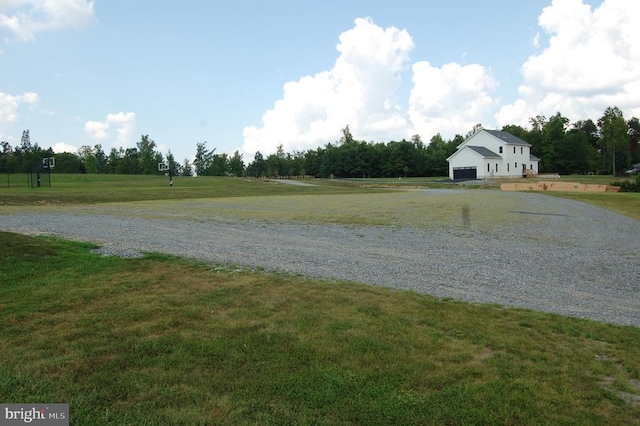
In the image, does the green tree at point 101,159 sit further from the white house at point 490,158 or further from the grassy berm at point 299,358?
the grassy berm at point 299,358

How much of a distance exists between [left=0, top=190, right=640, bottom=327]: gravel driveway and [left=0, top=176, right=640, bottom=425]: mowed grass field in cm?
127

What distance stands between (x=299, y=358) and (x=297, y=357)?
3 cm

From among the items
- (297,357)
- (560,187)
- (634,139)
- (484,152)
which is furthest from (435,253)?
(634,139)

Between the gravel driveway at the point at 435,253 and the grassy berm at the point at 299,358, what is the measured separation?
1.31 meters

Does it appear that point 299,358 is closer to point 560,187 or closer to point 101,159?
point 560,187

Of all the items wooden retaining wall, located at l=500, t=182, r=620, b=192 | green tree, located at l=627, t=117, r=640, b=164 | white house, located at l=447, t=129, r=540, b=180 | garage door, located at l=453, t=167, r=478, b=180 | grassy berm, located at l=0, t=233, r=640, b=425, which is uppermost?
green tree, located at l=627, t=117, r=640, b=164

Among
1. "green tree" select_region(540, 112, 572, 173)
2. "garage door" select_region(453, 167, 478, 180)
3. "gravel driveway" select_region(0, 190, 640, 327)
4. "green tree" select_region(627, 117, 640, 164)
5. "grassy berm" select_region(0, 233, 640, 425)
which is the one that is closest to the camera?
"grassy berm" select_region(0, 233, 640, 425)

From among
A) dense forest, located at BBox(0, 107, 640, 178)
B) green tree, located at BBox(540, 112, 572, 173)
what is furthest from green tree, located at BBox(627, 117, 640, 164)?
green tree, located at BBox(540, 112, 572, 173)

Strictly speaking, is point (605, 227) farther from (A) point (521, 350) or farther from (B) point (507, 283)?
(A) point (521, 350)

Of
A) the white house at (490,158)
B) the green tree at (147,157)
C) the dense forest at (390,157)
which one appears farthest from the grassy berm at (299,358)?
the green tree at (147,157)

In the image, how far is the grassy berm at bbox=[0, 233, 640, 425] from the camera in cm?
383

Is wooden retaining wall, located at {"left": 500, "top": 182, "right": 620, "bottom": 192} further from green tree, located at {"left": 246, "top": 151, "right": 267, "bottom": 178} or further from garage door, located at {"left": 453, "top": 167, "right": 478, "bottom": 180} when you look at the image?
green tree, located at {"left": 246, "top": 151, "right": 267, "bottom": 178}

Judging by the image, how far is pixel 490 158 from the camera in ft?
238

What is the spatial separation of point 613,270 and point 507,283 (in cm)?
329
